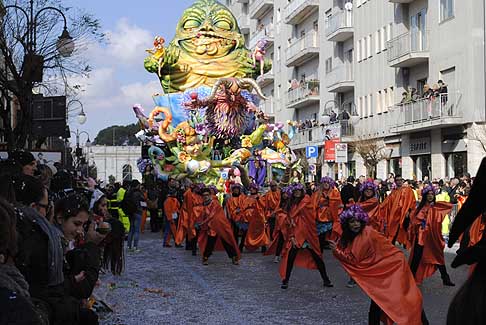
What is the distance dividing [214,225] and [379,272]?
26.3 ft

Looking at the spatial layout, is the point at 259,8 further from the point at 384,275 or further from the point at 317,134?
the point at 384,275

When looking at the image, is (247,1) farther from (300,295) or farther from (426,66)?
(300,295)

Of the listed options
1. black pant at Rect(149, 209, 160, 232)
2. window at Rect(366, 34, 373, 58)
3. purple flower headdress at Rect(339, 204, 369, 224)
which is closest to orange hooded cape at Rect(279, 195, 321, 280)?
purple flower headdress at Rect(339, 204, 369, 224)

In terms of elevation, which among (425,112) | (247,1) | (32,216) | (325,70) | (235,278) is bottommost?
(235,278)

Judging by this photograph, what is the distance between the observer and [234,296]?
11852 millimetres

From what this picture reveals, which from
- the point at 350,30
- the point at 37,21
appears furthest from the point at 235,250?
the point at 350,30

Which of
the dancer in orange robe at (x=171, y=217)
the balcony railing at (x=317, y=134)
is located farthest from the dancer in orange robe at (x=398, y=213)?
the balcony railing at (x=317, y=134)

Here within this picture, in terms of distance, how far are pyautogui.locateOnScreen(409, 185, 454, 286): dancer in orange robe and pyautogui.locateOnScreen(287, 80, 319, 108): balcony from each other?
39019mm

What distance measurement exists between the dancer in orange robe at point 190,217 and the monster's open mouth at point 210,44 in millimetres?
18160

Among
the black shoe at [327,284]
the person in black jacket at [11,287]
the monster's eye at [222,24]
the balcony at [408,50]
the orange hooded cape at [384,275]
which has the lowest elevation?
the black shoe at [327,284]

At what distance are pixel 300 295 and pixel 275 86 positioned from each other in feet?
176

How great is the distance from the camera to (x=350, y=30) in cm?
4434

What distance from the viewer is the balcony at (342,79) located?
44656mm

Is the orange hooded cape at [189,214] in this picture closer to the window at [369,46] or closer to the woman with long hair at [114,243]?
the woman with long hair at [114,243]
